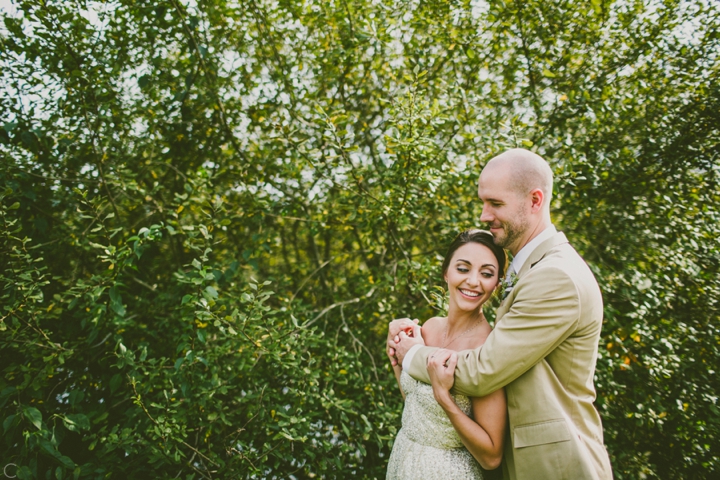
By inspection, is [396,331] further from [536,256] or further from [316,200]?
[316,200]

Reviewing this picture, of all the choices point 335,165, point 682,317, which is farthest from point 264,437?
point 682,317

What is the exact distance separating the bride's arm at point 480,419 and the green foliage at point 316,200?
123cm

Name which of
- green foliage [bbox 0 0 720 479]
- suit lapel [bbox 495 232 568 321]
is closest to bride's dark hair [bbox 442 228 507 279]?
suit lapel [bbox 495 232 568 321]

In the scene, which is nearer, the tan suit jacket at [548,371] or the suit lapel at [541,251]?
the tan suit jacket at [548,371]

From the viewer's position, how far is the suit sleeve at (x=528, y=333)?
168 cm

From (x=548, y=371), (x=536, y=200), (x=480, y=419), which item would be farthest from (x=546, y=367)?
(x=536, y=200)

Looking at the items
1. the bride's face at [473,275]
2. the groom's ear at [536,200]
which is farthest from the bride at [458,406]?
the groom's ear at [536,200]

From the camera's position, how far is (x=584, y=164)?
3598 millimetres

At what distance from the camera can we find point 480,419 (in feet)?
6.04

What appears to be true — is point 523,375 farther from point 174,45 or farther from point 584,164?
point 174,45

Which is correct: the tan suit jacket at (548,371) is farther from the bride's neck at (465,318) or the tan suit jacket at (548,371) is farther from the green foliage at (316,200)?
the green foliage at (316,200)

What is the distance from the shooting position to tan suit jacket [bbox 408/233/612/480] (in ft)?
5.52

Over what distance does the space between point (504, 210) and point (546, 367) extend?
2.26 feet

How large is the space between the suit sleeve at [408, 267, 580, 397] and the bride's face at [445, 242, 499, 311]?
1.04 feet
